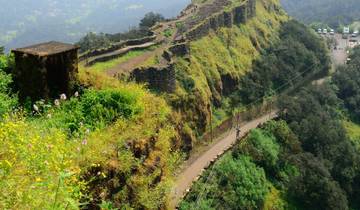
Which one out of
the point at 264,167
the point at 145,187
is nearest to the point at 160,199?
the point at 145,187

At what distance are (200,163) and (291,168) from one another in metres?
9.39

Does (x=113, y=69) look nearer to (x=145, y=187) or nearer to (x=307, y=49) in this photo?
(x=145, y=187)

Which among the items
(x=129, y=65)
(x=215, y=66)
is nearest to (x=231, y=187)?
(x=129, y=65)

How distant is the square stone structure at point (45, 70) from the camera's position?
14812 mm

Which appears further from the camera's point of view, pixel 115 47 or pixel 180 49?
pixel 180 49

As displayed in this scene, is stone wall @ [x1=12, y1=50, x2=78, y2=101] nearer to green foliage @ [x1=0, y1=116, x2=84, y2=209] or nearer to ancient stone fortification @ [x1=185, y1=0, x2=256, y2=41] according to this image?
green foliage @ [x1=0, y1=116, x2=84, y2=209]

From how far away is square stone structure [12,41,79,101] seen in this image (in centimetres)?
1481

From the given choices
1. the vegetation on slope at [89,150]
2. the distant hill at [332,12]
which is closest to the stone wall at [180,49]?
the vegetation on slope at [89,150]

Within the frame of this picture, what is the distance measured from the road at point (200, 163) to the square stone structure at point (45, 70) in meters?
9.98

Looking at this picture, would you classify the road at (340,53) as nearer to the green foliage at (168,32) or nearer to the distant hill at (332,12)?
the green foliage at (168,32)

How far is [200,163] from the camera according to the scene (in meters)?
32.2

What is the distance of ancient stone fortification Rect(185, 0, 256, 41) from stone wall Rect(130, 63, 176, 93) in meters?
10.7

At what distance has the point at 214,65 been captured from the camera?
139 ft

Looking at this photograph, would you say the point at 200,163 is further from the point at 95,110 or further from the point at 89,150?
the point at 89,150
